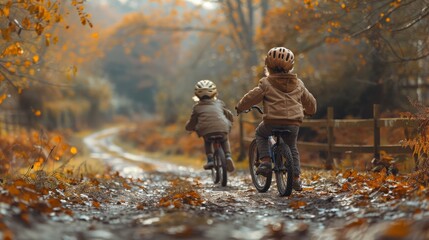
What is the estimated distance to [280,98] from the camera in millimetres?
8031

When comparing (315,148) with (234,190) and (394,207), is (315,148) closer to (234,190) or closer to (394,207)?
(234,190)

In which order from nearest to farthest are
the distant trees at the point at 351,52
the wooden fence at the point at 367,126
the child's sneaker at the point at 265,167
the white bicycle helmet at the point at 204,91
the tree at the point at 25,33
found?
the tree at the point at 25,33, the child's sneaker at the point at 265,167, the wooden fence at the point at 367,126, the white bicycle helmet at the point at 204,91, the distant trees at the point at 351,52

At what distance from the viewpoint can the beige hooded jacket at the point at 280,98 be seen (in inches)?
316

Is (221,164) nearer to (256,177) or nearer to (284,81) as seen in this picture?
(256,177)

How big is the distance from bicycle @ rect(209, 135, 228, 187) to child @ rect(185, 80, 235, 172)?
77 millimetres

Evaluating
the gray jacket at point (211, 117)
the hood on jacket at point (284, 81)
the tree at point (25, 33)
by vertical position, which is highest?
the tree at point (25, 33)

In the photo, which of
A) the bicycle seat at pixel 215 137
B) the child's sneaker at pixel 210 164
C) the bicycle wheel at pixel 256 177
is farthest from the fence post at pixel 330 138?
the bicycle wheel at pixel 256 177

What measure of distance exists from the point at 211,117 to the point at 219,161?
0.86 meters

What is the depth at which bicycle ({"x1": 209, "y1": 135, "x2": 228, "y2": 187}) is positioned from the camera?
10.8 meters

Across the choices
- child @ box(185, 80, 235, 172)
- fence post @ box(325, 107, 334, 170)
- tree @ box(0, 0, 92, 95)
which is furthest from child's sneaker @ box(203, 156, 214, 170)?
tree @ box(0, 0, 92, 95)

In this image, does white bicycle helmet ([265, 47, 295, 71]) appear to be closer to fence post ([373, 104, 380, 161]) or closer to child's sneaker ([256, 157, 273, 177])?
child's sneaker ([256, 157, 273, 177])

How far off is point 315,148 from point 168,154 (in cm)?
1638

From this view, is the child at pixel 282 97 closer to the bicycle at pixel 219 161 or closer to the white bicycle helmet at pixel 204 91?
the bicycle at pixel 219 161

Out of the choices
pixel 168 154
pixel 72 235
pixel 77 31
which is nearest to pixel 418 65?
pixel 72 235
